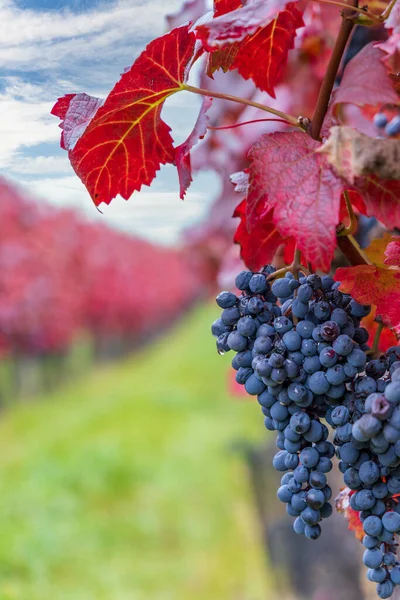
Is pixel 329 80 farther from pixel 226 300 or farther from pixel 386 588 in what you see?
pixel 386 588

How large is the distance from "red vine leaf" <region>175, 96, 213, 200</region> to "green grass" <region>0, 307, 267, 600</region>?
1512 mm

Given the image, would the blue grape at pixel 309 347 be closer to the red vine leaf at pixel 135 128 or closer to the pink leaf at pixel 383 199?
the pink leaf at pixel 383 199

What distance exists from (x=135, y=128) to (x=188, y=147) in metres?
0.07

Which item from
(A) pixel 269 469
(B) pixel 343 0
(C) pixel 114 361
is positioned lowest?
(C) pixel 114 361

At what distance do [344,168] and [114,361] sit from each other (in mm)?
15198

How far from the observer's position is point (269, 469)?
4.25 meters

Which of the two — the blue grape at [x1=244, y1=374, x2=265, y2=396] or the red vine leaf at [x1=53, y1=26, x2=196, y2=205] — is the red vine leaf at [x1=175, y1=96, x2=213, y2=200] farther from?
the blue grape at [x1=244, y1=374, x2=265, y2=396]

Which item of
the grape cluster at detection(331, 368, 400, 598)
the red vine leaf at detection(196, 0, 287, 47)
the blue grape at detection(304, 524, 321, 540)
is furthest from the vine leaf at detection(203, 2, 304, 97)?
the blue grape at detection(304, 524, 321, 540)

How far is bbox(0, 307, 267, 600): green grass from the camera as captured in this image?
3523 mm

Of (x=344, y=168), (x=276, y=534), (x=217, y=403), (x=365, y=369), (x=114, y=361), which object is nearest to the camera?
(x=344, y=168)

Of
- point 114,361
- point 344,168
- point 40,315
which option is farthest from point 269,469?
point 114,361

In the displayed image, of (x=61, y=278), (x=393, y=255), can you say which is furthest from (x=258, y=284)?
(x=61, y=278)

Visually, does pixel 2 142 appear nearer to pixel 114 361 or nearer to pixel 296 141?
pixel 296 141

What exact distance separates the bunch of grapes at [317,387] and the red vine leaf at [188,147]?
0.11 m
